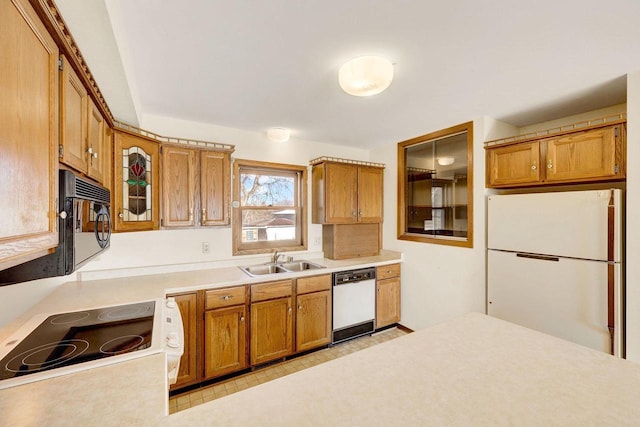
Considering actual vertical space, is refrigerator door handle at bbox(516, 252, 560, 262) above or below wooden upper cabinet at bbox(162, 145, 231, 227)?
below

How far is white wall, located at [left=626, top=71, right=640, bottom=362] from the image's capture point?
5.72 ft

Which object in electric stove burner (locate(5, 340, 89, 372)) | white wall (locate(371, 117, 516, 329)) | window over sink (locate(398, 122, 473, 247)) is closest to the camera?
electric stove burner (locate(5, 340, 89, 372))

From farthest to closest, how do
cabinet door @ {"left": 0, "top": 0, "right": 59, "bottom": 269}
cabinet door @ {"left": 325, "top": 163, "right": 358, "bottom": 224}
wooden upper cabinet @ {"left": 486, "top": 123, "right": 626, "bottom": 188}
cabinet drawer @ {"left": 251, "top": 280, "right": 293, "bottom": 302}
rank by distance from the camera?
cabinet door @ {"left": 325, "top": 163, "right": 358, "bottom": 224}
cabinet drawer @ {"left": 251, "top": 280, "right": 293, "bottom": 302}
wooden upper cabinet @ {"left": 486, "top": 123, "right": 626, "bottom": 188}
cabinet door @ {"left": 0, "top": 0, "right": 59, "bottom": 269}

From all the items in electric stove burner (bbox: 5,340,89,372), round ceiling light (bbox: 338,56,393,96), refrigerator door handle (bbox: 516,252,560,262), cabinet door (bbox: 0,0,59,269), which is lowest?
electric stove burner (bbox: 5,340,89,372)

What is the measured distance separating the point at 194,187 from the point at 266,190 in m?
0.92

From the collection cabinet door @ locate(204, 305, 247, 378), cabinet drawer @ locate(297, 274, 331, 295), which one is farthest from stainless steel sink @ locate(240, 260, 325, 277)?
cabinet door @ locate(204, 305, 247, 378)

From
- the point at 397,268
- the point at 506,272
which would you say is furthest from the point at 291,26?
the point at 397,268

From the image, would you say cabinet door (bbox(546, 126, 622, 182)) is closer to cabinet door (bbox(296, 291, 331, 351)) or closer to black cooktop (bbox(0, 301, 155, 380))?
cabinet door (bbox(296, 291, 331, 351))

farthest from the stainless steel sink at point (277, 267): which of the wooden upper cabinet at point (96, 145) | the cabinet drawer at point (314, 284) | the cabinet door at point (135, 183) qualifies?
the wooden upper cabinet at point (96, 145)

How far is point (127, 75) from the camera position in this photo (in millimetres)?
1600

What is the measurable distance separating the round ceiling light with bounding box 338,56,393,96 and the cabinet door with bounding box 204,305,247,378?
197cm

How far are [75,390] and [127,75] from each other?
1.59 metres

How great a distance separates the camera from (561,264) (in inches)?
79.4

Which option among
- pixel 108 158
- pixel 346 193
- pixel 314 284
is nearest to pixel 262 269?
pixel 314 284
